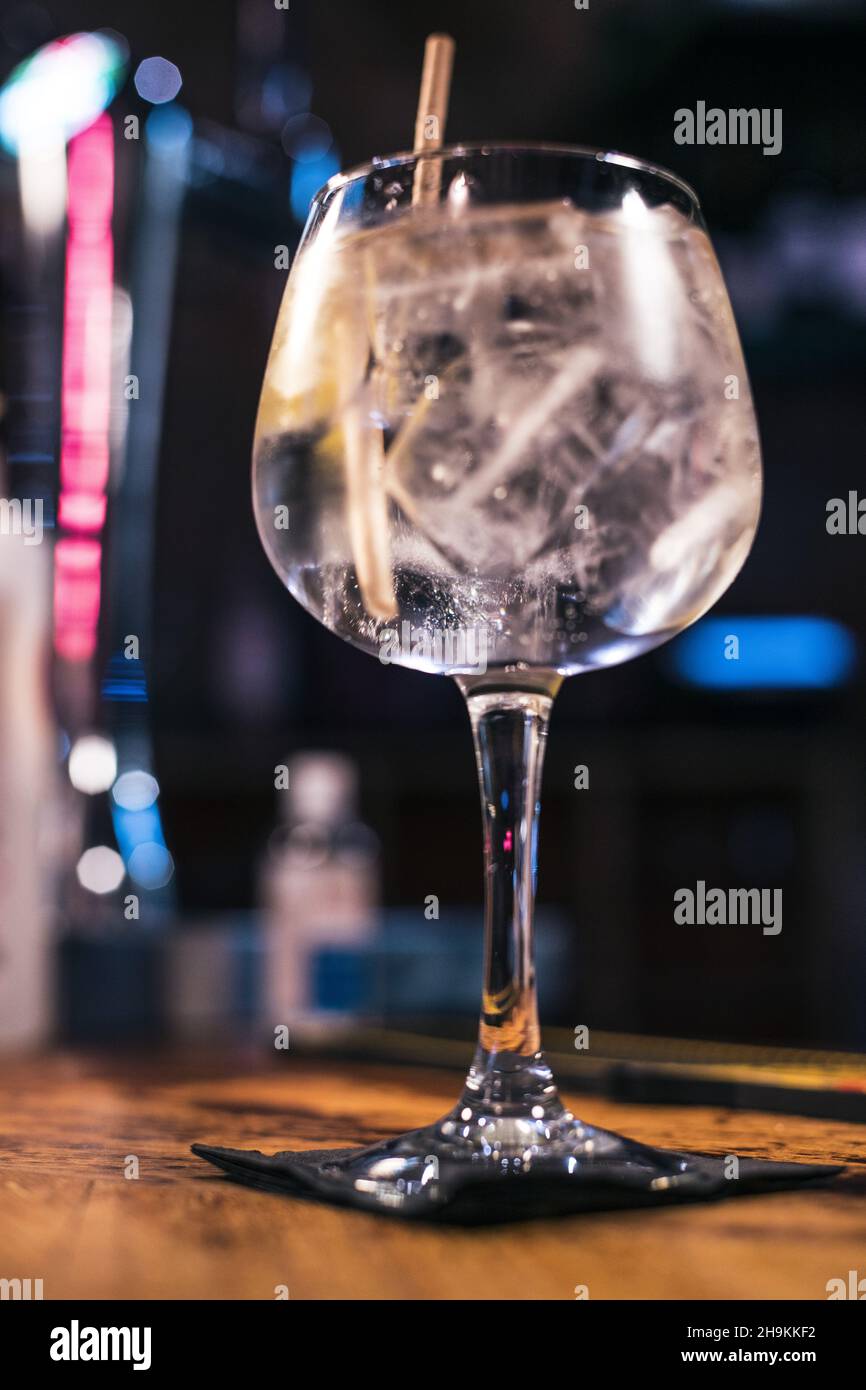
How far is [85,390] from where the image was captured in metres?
1.86

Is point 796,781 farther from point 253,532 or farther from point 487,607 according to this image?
point 487,607

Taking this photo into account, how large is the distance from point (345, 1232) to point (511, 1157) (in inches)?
2.7

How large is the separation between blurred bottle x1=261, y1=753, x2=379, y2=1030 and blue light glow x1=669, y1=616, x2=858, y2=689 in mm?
1871

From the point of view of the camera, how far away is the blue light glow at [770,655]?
11.2ft

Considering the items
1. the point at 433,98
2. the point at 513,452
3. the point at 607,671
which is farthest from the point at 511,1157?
the point at 607,671

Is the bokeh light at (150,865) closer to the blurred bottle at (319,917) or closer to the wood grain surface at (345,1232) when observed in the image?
the blurred bottle at (319,917)

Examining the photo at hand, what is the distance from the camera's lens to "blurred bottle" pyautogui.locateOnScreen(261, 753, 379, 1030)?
1373mm

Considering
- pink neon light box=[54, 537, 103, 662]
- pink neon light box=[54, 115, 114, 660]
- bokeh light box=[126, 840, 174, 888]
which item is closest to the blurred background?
pink neon light box=[54, 115, 114, 660]

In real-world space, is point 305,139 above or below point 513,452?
above

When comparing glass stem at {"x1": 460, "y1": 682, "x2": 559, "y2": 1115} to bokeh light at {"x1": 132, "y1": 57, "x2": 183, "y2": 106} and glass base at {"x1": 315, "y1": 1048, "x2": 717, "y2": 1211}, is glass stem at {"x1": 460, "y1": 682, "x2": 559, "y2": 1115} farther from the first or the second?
bokeh light at {"x1": 132, "y1": 57, "x2": 183, "y2": 106}

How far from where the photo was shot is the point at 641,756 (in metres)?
3.22

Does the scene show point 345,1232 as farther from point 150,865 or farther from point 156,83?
point 156,83
